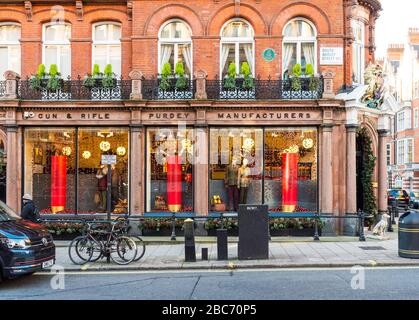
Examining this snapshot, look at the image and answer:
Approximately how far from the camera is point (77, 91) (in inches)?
739

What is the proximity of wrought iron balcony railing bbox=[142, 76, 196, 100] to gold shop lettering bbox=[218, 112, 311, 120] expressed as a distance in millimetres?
1399

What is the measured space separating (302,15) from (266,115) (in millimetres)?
3992

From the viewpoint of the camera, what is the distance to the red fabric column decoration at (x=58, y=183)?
18.8 metres

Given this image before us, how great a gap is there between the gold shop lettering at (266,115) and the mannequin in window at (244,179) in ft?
5.43

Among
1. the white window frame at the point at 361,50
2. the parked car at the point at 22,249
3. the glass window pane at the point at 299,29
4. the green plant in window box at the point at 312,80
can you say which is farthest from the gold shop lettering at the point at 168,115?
the parked car at the point at 22,249

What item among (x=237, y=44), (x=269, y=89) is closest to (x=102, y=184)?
(x=269, y=89)

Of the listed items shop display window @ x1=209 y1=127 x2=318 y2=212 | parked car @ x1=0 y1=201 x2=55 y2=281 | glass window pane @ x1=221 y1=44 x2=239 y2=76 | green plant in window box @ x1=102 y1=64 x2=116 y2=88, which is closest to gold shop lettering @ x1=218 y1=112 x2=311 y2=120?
shop display window @ x1=209 y1=127 x2=318 y2=212

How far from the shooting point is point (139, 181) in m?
18.3

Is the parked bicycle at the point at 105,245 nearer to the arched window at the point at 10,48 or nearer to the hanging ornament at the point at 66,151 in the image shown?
the hanging ornament at the point at 66,151

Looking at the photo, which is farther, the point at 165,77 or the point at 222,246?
the point at 165,77

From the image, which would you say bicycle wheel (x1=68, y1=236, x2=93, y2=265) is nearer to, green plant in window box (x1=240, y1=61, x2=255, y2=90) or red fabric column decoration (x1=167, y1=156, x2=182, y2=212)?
red fabric column decoration (x1=167, y1=156, x2=182, y2=212)

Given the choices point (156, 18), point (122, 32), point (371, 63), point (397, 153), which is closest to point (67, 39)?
point (122, 32)

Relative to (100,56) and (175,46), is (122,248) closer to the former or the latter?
(175,46)
